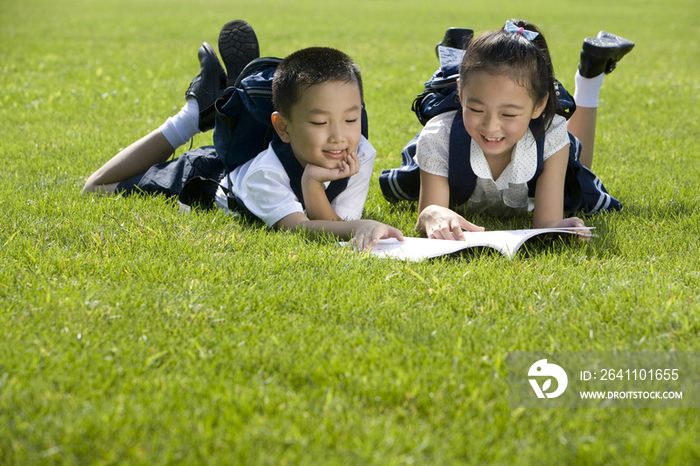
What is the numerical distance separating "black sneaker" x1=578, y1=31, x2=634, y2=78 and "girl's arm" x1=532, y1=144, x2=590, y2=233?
3.33 feet

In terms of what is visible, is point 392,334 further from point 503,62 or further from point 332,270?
point 503,62

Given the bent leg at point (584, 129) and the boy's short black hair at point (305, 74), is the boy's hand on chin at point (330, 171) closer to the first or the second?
the boy's short black hair at point (305, 74)

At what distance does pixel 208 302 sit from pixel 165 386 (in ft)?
1.95

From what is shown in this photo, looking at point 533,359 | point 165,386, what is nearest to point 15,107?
point 165,386

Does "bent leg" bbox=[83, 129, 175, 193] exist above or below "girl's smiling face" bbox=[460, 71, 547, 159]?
below

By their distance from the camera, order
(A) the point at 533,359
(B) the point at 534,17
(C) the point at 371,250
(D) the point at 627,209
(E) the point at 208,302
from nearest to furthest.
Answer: (A) the point at 533,359
(E) the point at 208,302
(C) the point at 371,250
(D) the point at 627,209
(B) the point at 534,17

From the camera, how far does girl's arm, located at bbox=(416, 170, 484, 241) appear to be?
3234 mm

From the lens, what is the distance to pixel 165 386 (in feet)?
Answer: 6.23

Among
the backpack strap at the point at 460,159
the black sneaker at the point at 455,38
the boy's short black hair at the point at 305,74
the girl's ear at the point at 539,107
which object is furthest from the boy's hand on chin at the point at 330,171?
the black sneaker at the point at 455,38

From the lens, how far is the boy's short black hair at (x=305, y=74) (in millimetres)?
3322

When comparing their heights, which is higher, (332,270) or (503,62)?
(503,62)

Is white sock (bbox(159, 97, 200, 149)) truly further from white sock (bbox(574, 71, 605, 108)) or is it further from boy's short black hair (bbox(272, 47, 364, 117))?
white sock (bbox(574, 71, 605, 108))

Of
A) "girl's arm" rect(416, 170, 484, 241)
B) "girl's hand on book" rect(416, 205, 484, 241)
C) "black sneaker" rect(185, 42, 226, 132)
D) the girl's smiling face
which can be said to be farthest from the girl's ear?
"black sneaker" rect(185, 42, 226, 132)

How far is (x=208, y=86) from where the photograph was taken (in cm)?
414
